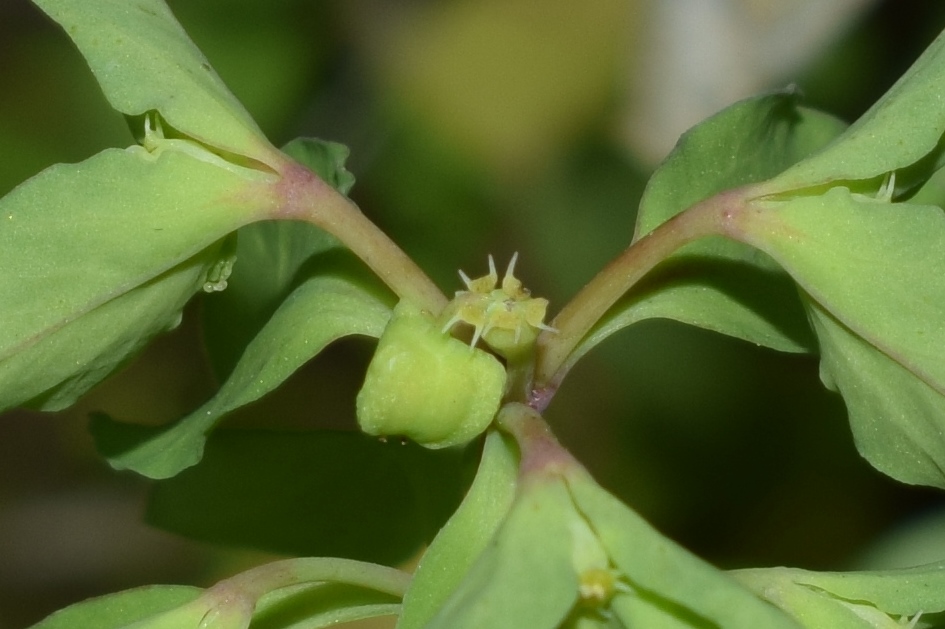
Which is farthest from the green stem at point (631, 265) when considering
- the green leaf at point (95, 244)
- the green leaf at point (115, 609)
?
the green leaf at point (115, 609)

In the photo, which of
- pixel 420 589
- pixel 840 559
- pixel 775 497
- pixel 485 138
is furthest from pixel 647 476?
pixel 420 589

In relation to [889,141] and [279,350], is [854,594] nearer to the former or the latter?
[889,141]

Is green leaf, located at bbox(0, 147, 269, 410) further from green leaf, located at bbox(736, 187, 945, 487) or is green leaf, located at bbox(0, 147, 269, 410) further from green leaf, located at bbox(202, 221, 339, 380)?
green leaf, located at bbox(736, 187, 945, 487)

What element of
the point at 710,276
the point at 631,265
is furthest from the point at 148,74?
the point at 710,276

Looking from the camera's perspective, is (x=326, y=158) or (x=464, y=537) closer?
(x=464, y=537)

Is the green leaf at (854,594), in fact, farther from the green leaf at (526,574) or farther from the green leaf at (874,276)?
the green leaf at (526,574)
